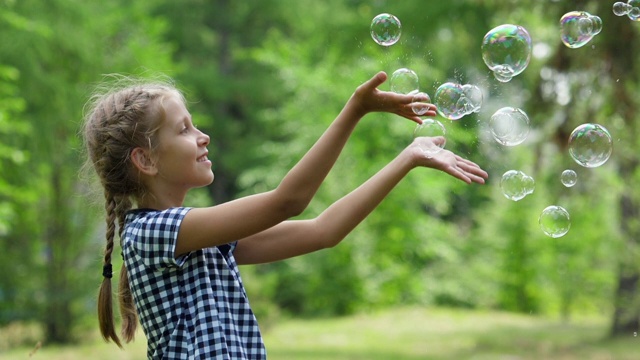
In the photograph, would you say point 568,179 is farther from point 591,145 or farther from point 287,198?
point 287,198

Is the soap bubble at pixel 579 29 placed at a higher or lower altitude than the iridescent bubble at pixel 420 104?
higher

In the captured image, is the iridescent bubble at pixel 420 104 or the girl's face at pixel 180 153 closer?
the iridescent bubble at pixel 420 104

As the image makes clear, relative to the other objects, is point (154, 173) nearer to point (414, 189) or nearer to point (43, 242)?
point (43, 242)

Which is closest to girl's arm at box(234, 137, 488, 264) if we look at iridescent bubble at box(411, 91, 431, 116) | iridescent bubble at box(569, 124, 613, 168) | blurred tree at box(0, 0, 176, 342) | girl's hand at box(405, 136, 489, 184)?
girl's hand at box(405, 136, 489, 184)

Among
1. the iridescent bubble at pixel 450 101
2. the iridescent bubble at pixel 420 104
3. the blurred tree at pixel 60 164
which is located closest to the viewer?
the iridescent bubble at pixel 420 104

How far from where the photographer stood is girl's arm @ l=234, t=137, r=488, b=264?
2.12 m

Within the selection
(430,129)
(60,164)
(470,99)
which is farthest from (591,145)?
(60,164)

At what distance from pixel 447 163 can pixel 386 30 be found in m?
0.99

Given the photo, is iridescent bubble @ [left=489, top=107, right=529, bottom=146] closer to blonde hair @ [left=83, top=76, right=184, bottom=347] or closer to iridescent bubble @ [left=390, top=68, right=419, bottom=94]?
iridescent bubble @ [left=390, top=68, right=419, bottom=94]

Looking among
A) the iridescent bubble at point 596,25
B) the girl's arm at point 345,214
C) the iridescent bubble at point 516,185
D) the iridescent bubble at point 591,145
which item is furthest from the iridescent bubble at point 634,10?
the girl's arm at point 345,214

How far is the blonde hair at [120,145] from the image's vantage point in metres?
2.18

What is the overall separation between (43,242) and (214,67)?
31.6 ft

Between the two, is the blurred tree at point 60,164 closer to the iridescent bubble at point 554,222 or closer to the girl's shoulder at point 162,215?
the iridescent bubble at point 554,222

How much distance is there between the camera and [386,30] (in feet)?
9.64
